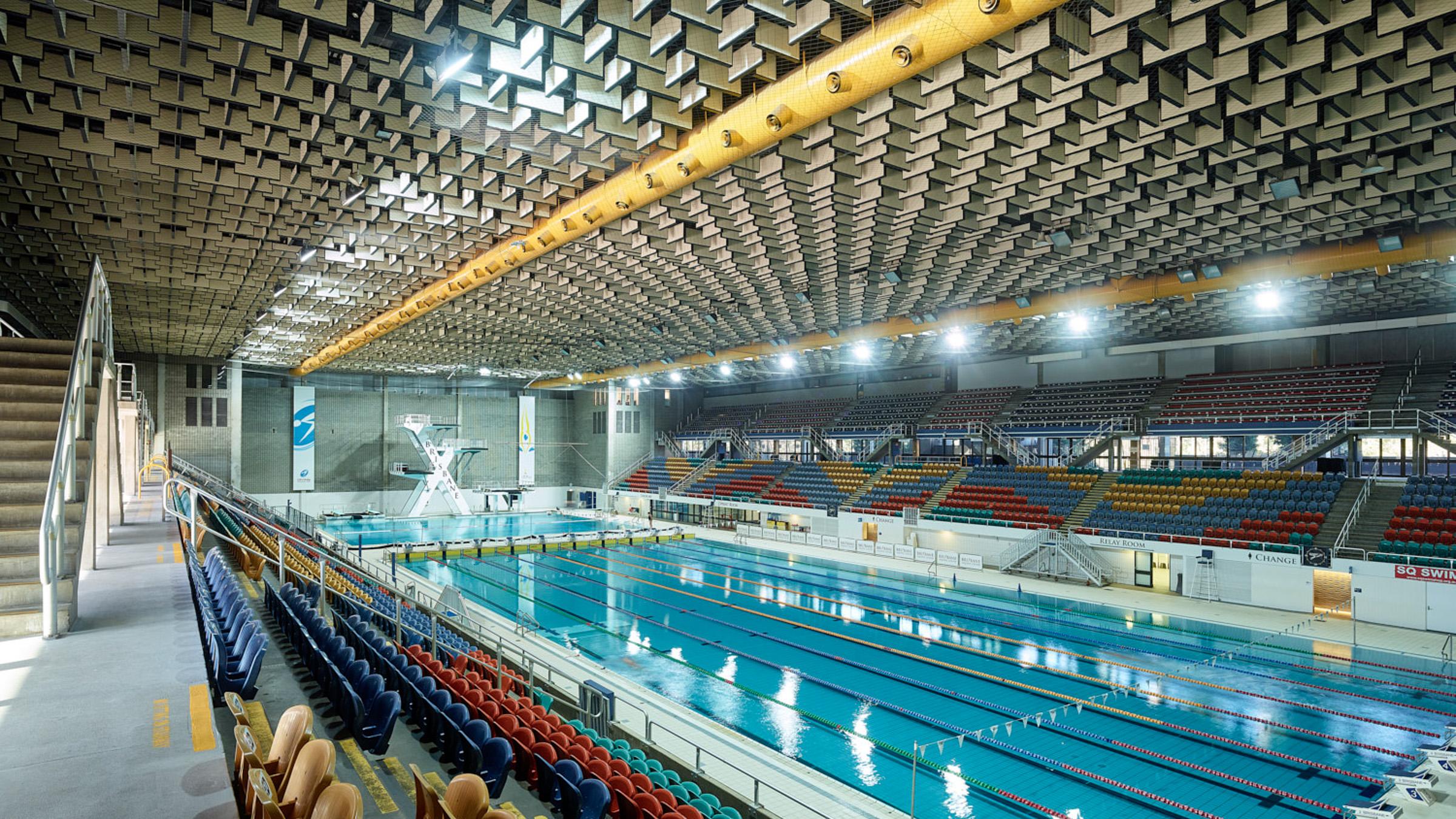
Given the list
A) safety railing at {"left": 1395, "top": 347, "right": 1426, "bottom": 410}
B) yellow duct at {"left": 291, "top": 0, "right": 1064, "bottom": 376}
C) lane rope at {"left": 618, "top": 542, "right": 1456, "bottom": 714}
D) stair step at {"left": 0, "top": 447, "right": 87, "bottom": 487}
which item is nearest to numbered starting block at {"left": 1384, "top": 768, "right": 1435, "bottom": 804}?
lane rope at {"left": 618, "top": 542, "right": 1456, "bottom": 714}

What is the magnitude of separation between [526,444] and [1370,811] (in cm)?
3525

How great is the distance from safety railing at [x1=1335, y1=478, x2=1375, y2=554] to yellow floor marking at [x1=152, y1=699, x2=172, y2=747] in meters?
18.2

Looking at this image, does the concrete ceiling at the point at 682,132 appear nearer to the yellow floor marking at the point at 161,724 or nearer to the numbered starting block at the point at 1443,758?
the yellow floor marking at the point at 161,724

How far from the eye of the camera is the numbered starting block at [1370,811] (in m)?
6.15

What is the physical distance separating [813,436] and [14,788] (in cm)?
3053

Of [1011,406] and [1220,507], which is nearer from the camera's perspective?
[1220,507]

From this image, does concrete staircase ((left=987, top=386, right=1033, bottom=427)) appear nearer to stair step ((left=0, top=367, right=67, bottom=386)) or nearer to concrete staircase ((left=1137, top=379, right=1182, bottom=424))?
concrete staircase ((left=1137, top=379, right=1182, bottom=424))

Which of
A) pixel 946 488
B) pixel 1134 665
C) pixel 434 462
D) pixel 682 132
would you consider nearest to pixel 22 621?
pixel 682 132

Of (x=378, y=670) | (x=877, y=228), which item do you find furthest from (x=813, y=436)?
(x=378, y=670)

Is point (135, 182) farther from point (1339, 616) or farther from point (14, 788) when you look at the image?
point (1339, 616)

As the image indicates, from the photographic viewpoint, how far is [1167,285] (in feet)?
43.0

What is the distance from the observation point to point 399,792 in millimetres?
4262

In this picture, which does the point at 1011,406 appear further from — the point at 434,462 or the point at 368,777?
the point at 368,777

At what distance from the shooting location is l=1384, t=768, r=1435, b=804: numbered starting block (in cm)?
668
